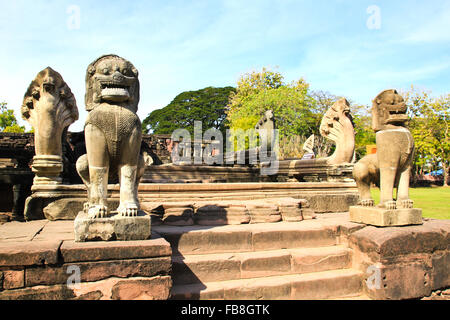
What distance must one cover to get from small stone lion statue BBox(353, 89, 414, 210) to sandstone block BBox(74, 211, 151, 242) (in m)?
2.70

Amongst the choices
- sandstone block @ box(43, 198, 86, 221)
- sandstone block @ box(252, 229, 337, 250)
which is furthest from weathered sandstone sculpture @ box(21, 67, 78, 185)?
sandstone block @ box(252, 229, 337, 250)

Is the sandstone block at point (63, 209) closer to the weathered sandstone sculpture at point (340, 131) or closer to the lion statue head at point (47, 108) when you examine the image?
the lion statue head at point (47, 108)

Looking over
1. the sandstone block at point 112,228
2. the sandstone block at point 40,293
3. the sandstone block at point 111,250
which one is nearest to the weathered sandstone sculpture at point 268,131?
the sandstone block at point 112,228

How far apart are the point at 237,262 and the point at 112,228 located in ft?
4.08

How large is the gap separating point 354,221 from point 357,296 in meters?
0.99

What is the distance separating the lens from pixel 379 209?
367cm

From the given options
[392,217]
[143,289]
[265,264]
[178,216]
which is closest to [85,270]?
[143,289]

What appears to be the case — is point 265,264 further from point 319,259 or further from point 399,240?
point 399,240

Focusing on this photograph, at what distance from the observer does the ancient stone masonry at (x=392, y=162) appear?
12.0 feet

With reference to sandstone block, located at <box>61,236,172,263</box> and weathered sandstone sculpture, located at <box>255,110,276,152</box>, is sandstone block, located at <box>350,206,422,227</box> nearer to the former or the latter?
sandstone block, located at <box>61,236,172,263</box>

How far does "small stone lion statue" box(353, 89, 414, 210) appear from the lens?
3.68 meters

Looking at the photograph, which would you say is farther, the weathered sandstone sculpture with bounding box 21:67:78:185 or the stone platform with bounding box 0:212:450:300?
the weathered sandstone sculpture with bounding box 21:67:78:185

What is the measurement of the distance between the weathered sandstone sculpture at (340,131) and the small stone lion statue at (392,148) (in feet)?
9.36
